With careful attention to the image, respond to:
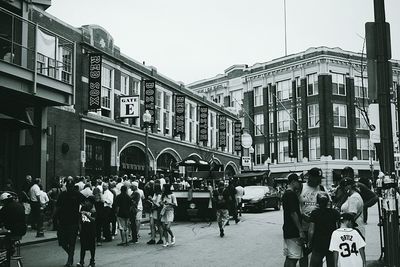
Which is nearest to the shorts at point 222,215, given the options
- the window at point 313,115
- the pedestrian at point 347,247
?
the pedestrian at point 347,247

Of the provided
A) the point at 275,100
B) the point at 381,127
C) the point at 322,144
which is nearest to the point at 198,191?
the point at 381,127

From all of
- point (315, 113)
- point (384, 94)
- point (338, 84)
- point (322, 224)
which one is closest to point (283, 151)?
point (315, 113)

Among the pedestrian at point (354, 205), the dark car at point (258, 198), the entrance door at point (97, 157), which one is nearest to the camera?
the pedestrian at point (354, 205)

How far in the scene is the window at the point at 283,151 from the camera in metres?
59.1

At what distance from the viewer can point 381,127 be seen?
28.2 feet

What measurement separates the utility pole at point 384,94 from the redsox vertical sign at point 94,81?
1749 centimetres

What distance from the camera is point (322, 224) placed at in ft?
25.5

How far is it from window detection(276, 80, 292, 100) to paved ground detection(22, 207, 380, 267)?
1693 inches

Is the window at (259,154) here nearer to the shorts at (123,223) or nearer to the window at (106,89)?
the window at (106,89)

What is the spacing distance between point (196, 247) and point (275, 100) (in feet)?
159

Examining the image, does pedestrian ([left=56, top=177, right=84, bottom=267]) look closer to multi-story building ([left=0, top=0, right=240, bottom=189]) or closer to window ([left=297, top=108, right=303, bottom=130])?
multi-story building ([left=0, top=0, right=240, bottom=189])

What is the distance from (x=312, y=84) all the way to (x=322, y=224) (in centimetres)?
5080

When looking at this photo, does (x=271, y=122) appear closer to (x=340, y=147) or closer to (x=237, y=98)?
(x=237, y=98)

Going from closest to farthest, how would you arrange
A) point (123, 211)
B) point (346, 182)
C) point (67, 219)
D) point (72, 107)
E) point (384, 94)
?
point (384, 94)
point (346, 182)
point (67, 219)
point (123, 211)
point (72, 107)
